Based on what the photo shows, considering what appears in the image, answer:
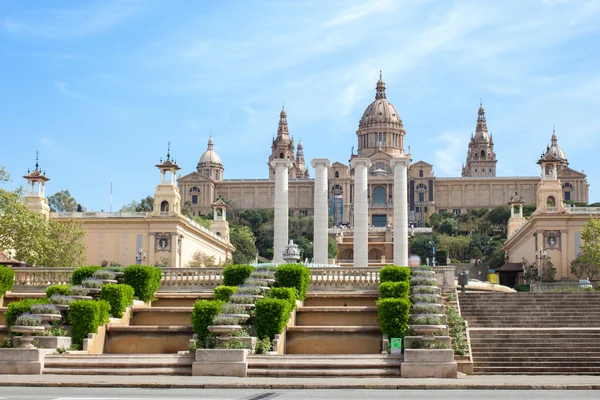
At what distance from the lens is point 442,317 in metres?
30.9

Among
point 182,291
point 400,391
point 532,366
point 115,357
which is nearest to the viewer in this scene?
point 400,391

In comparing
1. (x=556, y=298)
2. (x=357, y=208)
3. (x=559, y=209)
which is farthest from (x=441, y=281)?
(x=559, y=209)

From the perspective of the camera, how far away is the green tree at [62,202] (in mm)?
179000

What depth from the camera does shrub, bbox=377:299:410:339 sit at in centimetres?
3045

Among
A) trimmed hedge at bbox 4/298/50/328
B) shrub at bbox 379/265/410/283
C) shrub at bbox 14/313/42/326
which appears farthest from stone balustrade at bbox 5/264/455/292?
shrub at bbox 14/313/42/326

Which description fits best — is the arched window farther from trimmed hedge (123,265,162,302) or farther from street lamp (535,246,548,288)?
trimmed hedge (123,265,162,302)

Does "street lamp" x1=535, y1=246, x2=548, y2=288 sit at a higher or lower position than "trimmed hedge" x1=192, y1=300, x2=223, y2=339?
higher

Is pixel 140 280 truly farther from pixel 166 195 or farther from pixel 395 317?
pixel 166 195

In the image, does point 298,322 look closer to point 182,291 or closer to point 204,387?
point 182,291

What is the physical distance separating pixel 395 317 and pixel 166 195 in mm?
66816

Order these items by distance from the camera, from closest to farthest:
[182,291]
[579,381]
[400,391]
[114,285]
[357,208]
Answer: [400,391] → [579,381] → [114,285] → [182,291] → [357,208]

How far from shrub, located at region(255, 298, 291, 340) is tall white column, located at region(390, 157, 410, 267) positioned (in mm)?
29641

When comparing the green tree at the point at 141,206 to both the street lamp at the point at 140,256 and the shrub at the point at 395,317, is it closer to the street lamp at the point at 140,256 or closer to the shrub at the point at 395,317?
the street lamp at the point at 140,256

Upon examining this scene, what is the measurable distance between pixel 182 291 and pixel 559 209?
61.8 m
